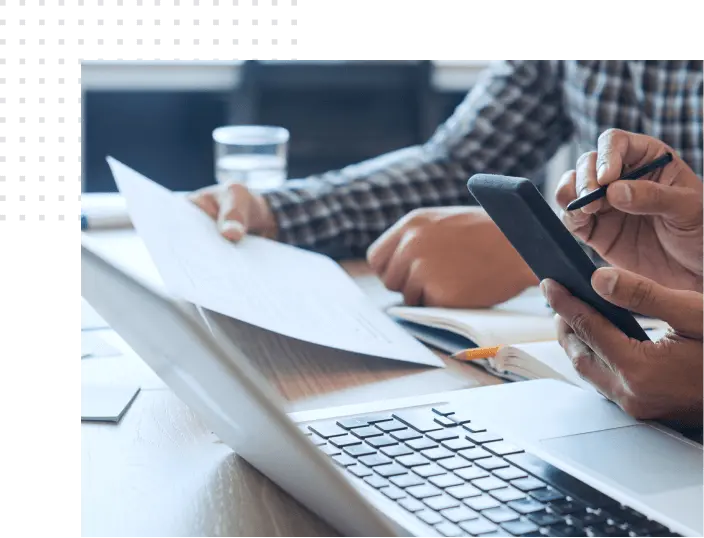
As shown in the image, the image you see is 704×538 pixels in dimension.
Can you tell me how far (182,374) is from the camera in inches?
17.1

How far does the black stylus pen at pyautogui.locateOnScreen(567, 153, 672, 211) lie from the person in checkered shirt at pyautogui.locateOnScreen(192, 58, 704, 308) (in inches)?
8.1

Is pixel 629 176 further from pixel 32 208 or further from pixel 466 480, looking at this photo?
pixel 32 208

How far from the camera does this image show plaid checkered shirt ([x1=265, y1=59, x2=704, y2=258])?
1.16 metres

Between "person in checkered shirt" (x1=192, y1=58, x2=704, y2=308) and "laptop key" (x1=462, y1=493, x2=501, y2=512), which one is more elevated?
"person in checkered shirt" (x1=192, y1=58, x2=704, y2=308)

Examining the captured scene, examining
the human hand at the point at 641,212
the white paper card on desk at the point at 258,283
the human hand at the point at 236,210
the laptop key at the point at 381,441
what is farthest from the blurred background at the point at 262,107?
the laptop key at the point at 381,441

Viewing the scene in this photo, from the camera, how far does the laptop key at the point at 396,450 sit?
0.50m

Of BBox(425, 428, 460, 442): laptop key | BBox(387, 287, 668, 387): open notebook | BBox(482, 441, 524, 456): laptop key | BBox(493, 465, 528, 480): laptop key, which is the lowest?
BBox(493, 465, 528, 480): laptop key

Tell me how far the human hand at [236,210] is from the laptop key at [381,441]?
47 centimetres

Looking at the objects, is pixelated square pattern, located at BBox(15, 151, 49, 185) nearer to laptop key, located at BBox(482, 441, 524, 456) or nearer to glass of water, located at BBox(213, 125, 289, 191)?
laptop key, located at BBox(482, 441, 524, 456)

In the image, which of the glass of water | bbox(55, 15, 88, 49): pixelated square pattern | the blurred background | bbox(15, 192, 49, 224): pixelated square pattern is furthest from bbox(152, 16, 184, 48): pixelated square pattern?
the blurred background

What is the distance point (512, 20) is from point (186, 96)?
2.19m

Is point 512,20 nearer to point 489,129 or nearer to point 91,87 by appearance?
point 489,129

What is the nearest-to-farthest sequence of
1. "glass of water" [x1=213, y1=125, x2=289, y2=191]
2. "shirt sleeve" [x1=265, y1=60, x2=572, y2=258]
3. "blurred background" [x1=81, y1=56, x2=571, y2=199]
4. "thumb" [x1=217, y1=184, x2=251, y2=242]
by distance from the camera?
"thumb" [x1=217, y1=184, x2=251, y2=242], "shirt sleeve" [x1=265, y1=60, x2=572, y2=258], "glass of water" [x1=213, y1=125, x2=289, y2=191], "blurred background" [x1=81, y1=56, x2=571, y2=199]

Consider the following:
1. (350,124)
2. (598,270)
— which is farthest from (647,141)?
(350,124)
